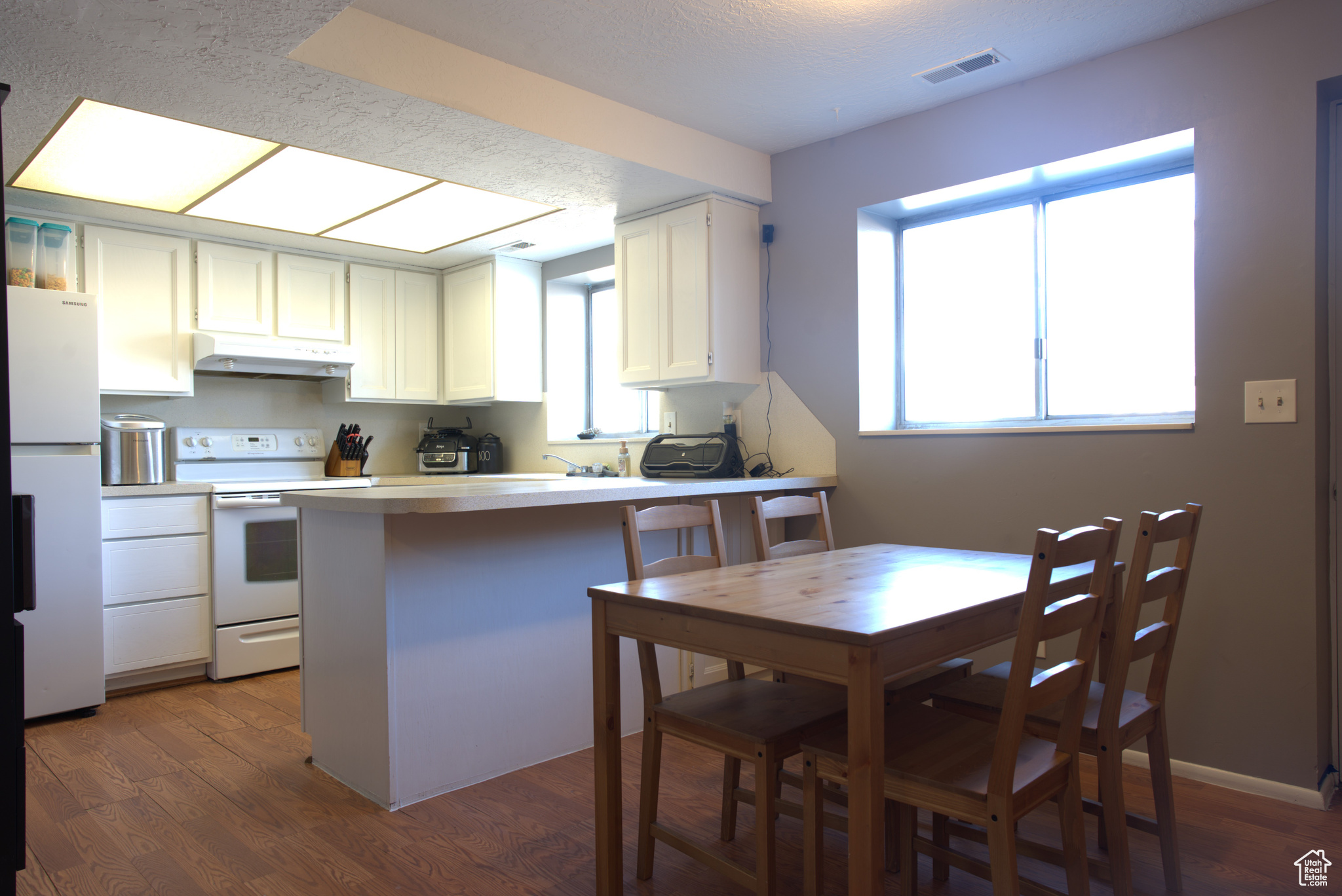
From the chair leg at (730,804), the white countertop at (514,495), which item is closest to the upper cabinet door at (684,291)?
the white countertop at (514,495)

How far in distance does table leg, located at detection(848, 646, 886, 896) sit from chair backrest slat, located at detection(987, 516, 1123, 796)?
0.19 meters

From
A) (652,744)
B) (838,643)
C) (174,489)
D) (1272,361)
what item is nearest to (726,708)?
(652,744)

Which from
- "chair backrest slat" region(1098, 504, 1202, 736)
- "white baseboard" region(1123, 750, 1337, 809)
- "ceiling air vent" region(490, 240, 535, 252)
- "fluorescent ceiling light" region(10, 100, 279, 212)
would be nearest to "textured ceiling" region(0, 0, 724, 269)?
"fluorescent ceiling light" region(10, 100, 279, 212)

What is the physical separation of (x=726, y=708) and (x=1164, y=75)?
2.40 m

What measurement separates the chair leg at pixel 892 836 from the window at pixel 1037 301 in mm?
1548

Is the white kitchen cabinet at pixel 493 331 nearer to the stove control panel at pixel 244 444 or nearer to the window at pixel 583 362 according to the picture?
the window at pixel 583 362

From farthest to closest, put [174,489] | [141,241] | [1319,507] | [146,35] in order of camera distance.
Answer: [141,241] < [174,489] < [1319,507] < [146,35]

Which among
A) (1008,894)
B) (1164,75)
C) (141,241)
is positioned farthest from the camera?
(141,241)

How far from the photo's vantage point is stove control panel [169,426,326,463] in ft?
13.8

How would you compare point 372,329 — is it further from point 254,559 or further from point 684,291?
point 684,291

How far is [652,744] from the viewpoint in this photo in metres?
1.89

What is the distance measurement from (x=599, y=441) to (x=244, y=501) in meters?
1.79

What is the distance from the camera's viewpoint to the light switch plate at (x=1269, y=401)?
2.32 m

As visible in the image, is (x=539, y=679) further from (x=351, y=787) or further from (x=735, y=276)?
(x=735, y=276)
